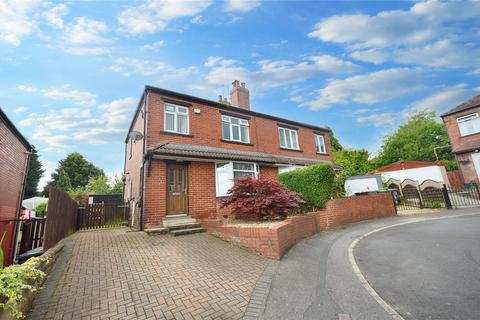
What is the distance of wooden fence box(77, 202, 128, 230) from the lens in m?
10.7

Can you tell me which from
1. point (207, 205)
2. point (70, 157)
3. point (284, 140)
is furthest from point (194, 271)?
point (70, 157)

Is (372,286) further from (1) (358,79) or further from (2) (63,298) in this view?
(1) (358,79)

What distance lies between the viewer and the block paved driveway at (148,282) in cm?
322

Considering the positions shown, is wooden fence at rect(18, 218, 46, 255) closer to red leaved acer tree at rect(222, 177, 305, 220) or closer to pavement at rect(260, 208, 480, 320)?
red leaved acer tree at rect(222, 177, 305, 220)

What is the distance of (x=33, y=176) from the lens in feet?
104

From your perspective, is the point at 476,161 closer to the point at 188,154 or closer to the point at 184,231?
the point at 188,154

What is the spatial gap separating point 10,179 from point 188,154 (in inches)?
234

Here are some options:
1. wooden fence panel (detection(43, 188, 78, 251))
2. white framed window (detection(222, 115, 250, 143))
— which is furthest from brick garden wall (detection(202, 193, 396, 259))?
white framed window (detection(222, 115, 250, 143))

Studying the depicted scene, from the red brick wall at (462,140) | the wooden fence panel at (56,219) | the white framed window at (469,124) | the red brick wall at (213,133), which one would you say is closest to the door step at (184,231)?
the wooden fence panel at (56,219)

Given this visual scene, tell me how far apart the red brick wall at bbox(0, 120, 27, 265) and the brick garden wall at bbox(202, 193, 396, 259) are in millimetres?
6058

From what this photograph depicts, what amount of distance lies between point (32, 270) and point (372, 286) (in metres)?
5.72

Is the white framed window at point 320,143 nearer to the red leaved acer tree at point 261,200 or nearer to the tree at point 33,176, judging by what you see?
the red leaved acer tree at point 261,200

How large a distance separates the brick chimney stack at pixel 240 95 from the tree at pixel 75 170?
37.8m

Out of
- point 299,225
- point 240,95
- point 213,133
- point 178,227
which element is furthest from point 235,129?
point 299,225
